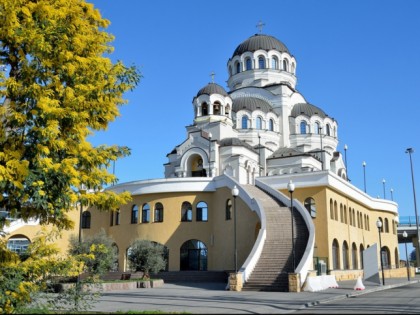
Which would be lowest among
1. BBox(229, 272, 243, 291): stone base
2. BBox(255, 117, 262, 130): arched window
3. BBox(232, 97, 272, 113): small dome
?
BBox(229, 272, 243, 291): stone base

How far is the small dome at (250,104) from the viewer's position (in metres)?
50.1

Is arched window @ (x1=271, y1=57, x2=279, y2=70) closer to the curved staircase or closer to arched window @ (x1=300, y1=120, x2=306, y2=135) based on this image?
arched window @ (x1=300, y1=120, x2=306, y2=135)

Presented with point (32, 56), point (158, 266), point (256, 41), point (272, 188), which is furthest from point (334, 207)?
point (256, 41)

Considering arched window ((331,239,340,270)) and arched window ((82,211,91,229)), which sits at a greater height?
arched window ((82,211,91,229))

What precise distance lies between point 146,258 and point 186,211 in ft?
20.1

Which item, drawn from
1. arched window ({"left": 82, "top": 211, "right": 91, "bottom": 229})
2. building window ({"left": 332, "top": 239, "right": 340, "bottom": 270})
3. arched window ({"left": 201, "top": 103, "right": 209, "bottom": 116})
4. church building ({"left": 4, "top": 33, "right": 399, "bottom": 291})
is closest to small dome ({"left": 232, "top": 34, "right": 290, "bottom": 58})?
church building ({"left": 4, "top": 33, "right": 399, "bottom": 291})

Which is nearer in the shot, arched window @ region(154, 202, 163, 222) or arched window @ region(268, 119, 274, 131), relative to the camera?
arched window @ region(154, 202, 163, 222)

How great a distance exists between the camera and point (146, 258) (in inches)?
1041

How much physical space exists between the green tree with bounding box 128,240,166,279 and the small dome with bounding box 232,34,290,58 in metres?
34.0

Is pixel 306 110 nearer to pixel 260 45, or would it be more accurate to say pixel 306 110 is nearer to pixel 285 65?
pixel 285 65

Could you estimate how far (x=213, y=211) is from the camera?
103 ft

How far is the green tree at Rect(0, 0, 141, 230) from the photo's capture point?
10664 millimetres

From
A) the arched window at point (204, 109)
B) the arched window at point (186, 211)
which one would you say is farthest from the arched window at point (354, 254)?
the arched window at point (204, 109)

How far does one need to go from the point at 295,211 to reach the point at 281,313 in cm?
1404
